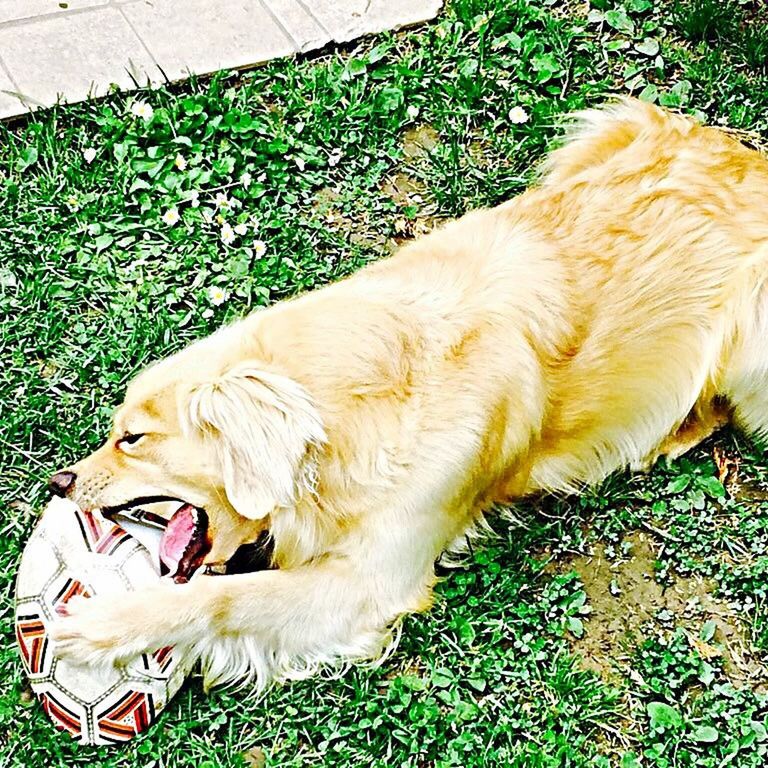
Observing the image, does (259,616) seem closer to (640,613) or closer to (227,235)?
(640,613)

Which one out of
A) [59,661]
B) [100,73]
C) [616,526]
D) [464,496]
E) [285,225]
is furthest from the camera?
[100,73]

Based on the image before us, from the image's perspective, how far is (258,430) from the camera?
11.1 ft

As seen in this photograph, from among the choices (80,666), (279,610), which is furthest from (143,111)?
(80,666)

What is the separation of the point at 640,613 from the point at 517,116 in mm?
2444

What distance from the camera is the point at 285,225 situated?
16.6 feet

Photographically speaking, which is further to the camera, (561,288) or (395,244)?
(395,244)

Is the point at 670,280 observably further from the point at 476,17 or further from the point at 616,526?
the point at 476,17

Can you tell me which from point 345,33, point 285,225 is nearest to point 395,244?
point 285,225

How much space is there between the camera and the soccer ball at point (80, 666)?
358 centimetres

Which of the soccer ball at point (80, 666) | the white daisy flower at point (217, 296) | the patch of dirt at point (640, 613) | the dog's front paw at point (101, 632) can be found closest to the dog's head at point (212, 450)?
the soccer ball at point (80, 666)

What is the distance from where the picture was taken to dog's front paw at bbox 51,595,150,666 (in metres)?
3.49

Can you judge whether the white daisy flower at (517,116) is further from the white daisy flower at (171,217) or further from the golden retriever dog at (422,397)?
the white daisy flower at (171,217)

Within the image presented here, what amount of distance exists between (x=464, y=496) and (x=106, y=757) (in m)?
1.41

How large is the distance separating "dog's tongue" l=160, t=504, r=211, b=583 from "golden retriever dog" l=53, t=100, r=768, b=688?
0.02m
